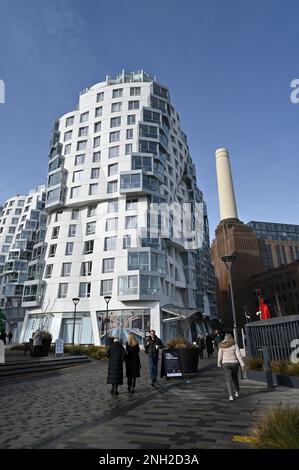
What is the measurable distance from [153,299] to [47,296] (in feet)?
54.3

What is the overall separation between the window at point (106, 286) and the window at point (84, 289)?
8.77ft

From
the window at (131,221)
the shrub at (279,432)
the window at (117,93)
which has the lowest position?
the shrub at (279,432)

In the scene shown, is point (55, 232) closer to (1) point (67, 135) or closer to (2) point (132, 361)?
(1) point (67, 135)

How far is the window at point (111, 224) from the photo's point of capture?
4725 cm

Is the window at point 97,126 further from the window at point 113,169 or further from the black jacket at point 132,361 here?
the black jacket at point 132,361

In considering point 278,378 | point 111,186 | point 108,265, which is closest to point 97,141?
point 111,186

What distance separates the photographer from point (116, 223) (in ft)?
155

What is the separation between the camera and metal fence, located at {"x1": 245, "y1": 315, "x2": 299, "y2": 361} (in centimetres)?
1146

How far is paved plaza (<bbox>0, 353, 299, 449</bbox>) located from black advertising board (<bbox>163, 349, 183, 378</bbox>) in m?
1.81

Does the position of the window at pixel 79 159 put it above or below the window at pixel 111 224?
above

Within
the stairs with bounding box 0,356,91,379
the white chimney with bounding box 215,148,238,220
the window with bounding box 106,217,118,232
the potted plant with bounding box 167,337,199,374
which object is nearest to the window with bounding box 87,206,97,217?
the window with bounding box 106,217,118,232

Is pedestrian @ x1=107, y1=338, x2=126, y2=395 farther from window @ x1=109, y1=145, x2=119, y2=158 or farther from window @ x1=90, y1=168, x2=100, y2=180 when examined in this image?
window @ x1=109, y1=145, x2=119, y2=158

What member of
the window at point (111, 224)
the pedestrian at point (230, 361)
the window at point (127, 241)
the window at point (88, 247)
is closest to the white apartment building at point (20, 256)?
the window at point (88, 247)
